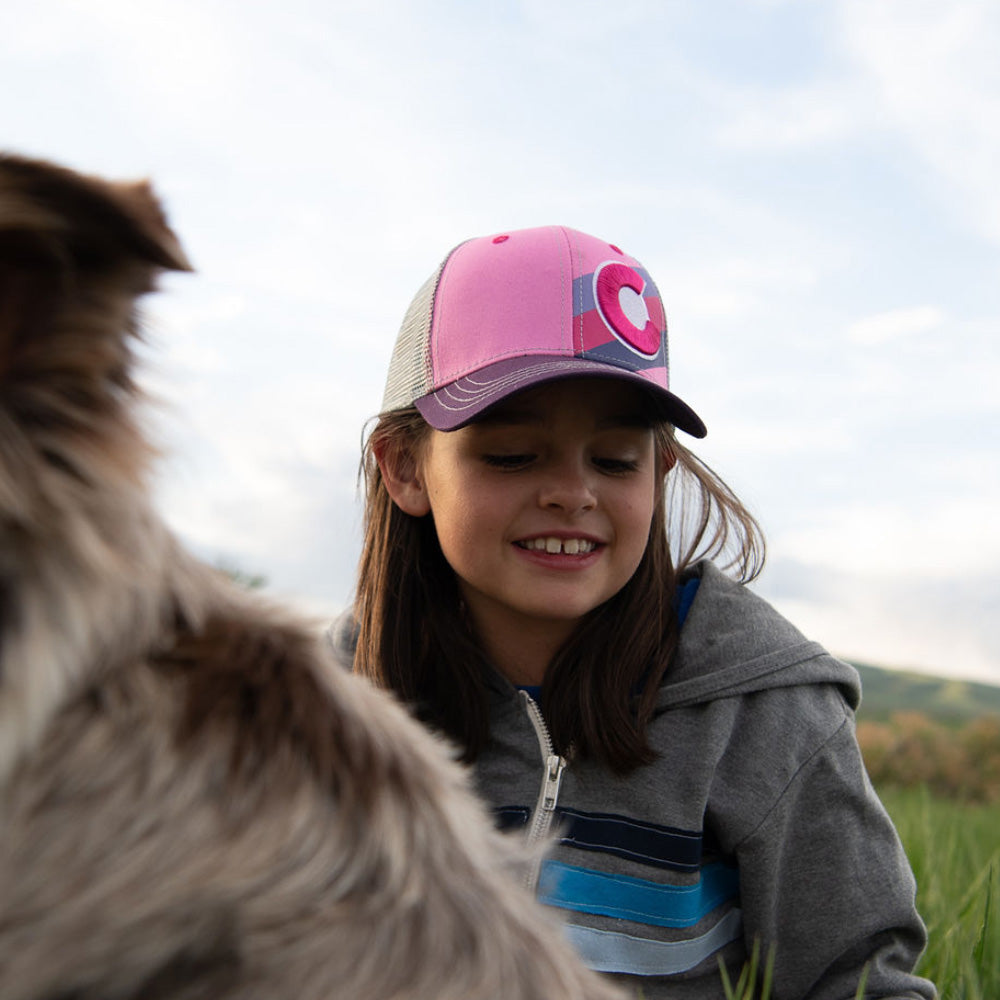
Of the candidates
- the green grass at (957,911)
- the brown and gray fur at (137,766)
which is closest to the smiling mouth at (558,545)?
the green grass at (957,911)

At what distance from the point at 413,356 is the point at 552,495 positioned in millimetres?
698

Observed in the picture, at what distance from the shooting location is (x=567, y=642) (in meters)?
3.08

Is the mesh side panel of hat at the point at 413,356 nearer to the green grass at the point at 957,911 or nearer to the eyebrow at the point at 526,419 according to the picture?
the eyebrow at the point at 526,419

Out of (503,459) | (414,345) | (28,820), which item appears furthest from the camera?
(414,345)

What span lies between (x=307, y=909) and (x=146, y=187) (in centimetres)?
95

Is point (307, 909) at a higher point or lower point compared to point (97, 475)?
lower

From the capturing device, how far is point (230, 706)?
1.32 metres

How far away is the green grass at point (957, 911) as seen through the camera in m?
2.96

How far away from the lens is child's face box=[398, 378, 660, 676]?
2.79 m

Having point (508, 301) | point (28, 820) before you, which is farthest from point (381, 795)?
point (508, 301)

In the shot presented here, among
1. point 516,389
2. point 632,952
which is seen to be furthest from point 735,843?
point 516,389

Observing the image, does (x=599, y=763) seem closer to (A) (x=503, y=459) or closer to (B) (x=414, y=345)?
(A) (x=503, y=459)

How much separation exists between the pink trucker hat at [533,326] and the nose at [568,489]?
272 millimetres

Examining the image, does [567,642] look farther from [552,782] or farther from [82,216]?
[82,216]
